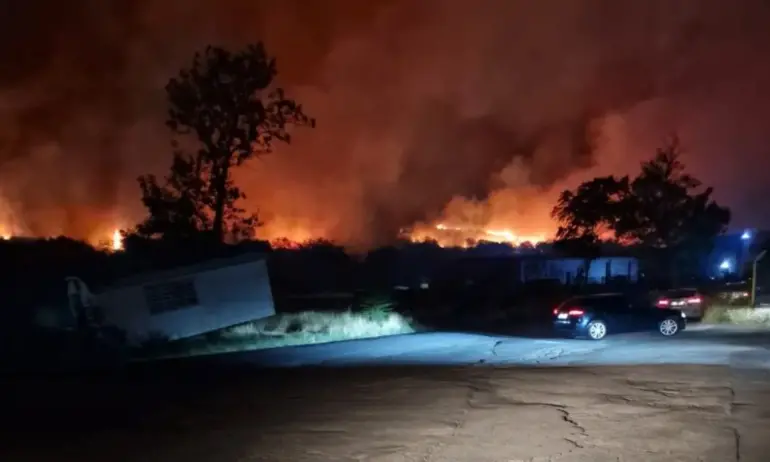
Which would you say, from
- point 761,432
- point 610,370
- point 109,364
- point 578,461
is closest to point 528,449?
point 578,461

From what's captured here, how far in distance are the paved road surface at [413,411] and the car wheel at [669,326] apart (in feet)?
25.3

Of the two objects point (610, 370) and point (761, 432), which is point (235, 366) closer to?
point (610, 370)

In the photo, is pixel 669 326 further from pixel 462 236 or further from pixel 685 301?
pixel 462 236

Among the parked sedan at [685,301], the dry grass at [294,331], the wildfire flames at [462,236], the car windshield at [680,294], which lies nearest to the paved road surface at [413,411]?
the dry grass at [294,331]

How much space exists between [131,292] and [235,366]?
35.5 feet

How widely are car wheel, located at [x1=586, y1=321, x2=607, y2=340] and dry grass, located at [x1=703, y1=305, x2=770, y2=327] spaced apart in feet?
27.7

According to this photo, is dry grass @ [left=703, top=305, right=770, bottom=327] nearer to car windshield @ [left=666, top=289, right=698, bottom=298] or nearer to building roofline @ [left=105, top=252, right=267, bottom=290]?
car windshield @ [left=666, top=289, right=698, bottom=298]

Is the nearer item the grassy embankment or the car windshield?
the grassy embankment

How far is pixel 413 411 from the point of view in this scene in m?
12.1

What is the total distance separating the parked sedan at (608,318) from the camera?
27.0 meters

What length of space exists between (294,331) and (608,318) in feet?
35.7

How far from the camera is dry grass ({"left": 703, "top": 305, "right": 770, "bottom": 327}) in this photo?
33.8 metres

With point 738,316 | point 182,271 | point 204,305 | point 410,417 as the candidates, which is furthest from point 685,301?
point 410,417

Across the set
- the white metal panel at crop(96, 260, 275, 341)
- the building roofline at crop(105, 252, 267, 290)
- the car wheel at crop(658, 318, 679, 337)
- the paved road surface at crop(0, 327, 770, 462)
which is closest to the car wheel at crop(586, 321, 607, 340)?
the car wheel at crop(658, 318, 679, 337)
